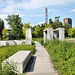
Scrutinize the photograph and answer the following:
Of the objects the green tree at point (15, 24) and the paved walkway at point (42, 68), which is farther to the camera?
the green tree at point (15, 24)

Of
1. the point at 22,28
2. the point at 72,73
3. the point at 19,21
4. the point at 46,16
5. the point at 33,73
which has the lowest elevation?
the point at 33,73

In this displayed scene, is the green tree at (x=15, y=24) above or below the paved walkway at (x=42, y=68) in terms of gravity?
above

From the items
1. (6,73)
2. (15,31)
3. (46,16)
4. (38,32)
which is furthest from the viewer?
(46,16)

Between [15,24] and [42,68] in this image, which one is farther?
[15,24]

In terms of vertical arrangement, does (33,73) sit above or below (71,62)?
below

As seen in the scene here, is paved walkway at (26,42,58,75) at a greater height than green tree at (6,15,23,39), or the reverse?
green tree at (6,15,23,39)

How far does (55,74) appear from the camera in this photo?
13.5 feet

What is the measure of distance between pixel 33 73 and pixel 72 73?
186cm

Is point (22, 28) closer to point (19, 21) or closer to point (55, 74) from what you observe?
point (19, 21)

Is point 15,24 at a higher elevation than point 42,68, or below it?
higher

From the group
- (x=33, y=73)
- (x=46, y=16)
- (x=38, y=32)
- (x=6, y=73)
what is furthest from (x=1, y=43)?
(x=46, y=16)

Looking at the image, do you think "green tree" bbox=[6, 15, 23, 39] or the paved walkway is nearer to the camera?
the paved walkway

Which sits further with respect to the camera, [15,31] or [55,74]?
[15,31]

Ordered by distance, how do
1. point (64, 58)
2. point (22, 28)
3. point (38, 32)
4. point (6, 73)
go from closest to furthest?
point (6, 73) < point (64, 58) < point (22, 28) < point (38, 32)
